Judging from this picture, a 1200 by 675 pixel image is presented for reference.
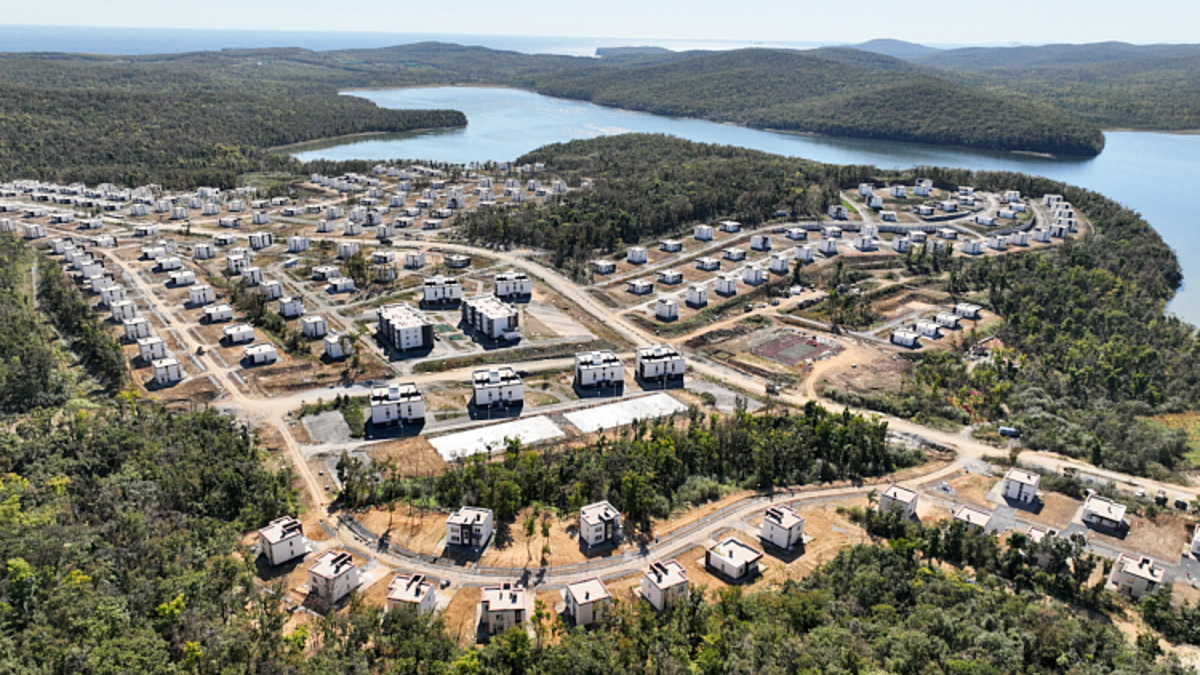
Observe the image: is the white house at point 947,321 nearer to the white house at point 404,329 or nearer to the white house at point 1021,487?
the white house at point 1021,487

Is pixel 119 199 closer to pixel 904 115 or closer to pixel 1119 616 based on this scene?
pixel 1119 616

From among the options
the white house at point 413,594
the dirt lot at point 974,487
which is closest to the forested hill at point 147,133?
the white house at point 413,594

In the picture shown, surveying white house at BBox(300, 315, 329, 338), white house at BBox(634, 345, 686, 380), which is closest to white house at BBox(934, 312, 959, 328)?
white house at BBox(634, 345, 686, 380)

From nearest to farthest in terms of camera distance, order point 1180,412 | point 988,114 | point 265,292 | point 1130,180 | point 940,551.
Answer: point 940,551 < point 1180,412 < point 265,292 < point 1130,180 < point 988,114

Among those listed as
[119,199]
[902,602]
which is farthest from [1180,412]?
[119,199]

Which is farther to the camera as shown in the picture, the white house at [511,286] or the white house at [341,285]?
the white house at [341,285]

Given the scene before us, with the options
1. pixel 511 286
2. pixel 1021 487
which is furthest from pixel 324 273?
pixel 1021 487
